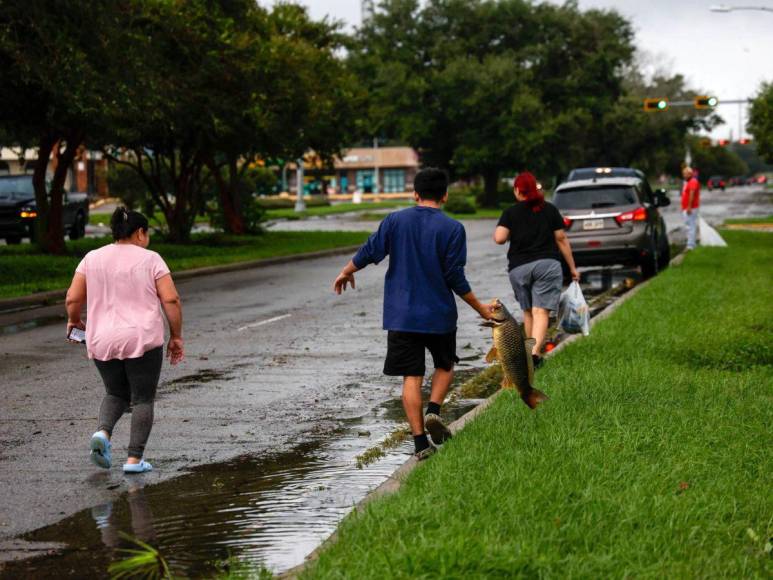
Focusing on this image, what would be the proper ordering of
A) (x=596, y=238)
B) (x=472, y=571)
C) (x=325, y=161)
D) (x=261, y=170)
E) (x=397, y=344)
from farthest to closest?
(x=261, y=170)
(x=325, y=161)
(x=596, y=238)
(x=397, y=344)
(x=472, y=571)

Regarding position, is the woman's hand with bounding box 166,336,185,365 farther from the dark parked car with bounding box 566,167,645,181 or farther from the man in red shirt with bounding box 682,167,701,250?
the dark parked car with bounding box 566,167,645,181

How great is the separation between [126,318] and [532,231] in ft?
15.7

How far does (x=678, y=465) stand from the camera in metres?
7.02

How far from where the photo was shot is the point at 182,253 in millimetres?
31766

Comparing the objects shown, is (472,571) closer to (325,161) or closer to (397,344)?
(397,344)

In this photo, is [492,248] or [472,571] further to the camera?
[492,248]

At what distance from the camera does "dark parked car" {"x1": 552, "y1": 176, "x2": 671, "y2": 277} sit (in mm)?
22188

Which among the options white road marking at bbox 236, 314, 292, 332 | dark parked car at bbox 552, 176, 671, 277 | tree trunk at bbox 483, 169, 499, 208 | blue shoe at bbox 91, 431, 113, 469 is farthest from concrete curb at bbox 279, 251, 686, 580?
tree trunk at bbox 483, 169, 499, 208

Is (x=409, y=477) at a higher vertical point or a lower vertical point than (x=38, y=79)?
lower

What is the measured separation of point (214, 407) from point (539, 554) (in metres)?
5.58

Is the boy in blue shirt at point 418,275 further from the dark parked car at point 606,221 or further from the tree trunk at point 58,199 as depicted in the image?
the tree trunk at point 58,199

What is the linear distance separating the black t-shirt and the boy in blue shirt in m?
3.73

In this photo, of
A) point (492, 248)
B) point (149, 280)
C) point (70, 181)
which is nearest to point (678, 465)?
point (149, 280)

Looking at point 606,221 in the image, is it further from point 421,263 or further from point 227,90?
point 421,263
